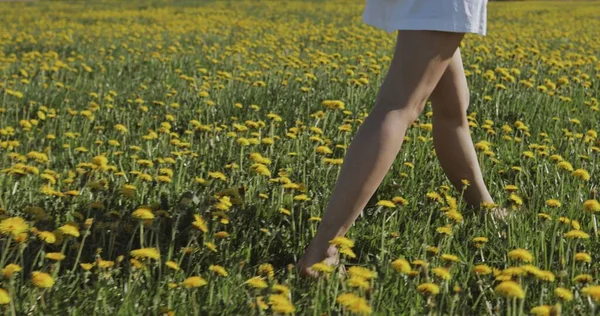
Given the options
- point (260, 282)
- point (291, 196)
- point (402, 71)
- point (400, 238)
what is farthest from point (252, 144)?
point (260, 282)

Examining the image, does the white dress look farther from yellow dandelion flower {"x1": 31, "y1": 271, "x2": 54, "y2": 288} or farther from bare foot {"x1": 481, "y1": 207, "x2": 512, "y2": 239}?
yellow dandelion flower {"x1": 31, "y1": 271, "x2": 54, "y2": 288}

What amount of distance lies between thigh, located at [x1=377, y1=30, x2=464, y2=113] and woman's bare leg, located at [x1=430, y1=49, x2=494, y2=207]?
60cm

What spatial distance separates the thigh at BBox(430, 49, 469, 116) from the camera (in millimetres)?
2918

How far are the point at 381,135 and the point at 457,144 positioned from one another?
0.76 m

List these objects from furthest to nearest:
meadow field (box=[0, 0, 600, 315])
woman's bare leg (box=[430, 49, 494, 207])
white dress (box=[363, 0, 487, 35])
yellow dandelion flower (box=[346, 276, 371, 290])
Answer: woman's bare leg (box=[430, 49, 494, 207]) < white dress (box=[363, 0, 487, 35]) < meadow field (box=[0, 0, 600, 315]) < yellow dandelion flower (box=[346, 276, 371, 290])

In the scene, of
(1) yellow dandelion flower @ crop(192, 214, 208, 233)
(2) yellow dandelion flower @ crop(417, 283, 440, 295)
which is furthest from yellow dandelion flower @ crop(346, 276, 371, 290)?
(1) yellow dandelion flower @ crop(192, 214, 208, 233)

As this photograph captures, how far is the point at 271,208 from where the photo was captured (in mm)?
2924

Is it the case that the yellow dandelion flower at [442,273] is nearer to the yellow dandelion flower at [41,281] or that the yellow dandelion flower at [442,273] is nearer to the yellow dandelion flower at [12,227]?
the yellow dandelion flower at [41,281]

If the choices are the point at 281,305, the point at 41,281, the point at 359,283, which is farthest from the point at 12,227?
the point at 359,283

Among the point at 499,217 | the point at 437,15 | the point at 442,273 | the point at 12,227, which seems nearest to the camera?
the point at 442,273

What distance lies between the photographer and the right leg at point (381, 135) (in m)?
2.38

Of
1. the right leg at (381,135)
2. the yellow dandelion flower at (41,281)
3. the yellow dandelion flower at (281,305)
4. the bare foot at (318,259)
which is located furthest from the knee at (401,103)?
the yellow dandelion flower at (41,281)

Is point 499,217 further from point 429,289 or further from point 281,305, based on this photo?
point 281,305

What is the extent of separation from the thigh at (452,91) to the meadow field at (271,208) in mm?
333
